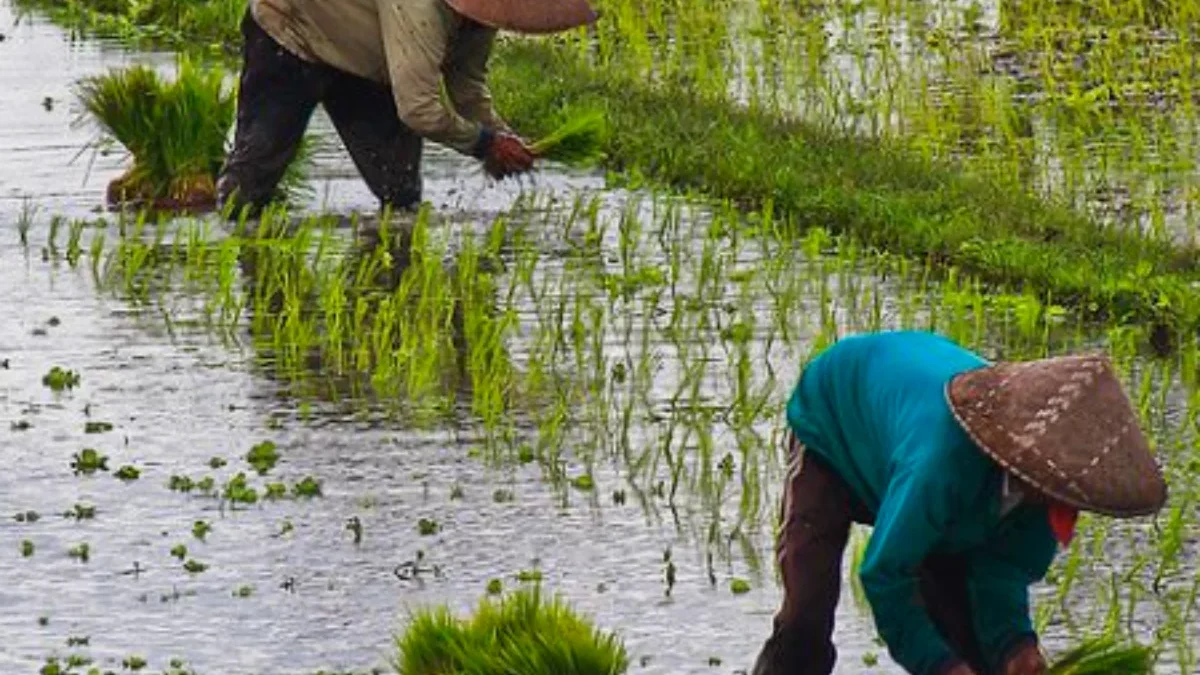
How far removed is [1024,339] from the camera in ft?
28.4

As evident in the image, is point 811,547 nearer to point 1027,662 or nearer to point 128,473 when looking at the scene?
point 1027,662

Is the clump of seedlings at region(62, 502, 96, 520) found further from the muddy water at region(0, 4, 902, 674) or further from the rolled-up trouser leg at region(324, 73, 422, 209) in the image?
the rolled-up trouser leg at region(324, 73, 422, 209)

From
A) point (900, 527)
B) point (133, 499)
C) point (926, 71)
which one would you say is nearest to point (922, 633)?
point (900, 527)

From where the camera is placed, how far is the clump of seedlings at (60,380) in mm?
8461

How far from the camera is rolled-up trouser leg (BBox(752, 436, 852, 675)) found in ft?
18.0

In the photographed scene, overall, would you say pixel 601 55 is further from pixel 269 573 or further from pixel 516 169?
pixel 269 573

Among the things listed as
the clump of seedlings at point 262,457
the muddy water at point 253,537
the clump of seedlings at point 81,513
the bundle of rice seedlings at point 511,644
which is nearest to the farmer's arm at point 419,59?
the muddy water at point 253,537

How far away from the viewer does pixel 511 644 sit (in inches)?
222

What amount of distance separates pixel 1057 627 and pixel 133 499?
7.18ft

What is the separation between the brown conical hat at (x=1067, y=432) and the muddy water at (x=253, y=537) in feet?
4.78

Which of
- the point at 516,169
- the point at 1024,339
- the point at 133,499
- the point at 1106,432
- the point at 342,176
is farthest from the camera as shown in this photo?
the point at 342,176

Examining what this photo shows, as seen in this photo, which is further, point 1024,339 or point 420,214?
point 420,214

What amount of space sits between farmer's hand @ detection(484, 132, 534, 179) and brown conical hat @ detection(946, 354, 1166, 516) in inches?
197

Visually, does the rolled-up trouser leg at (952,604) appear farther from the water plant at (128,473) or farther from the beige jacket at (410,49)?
the beige jacket at (410,49)
